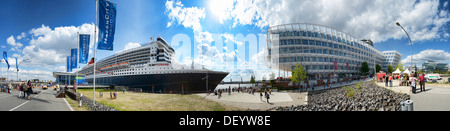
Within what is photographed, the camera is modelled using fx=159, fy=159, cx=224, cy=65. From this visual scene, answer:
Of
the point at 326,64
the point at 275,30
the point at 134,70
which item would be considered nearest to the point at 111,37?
the point at 134,70

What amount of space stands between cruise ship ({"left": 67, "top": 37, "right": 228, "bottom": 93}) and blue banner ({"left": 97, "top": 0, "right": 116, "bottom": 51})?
1698 cm

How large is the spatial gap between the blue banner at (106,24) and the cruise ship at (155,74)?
1698 cm

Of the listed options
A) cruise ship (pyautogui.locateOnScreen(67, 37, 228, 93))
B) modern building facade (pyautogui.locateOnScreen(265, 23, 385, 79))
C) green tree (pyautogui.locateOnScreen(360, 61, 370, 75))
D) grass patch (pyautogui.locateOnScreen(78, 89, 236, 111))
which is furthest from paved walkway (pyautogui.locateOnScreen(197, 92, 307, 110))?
green tree (pyautogui.locateOnScreen(360, 61, 370, 75))

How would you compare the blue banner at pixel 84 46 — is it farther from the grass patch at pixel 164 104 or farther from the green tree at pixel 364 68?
the green tree at pixel 364 68

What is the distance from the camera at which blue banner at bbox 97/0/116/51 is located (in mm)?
12070

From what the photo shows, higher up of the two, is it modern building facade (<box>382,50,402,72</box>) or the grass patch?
modern building facade (<box>382,50,402,72</box>)

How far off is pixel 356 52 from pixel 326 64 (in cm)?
1916

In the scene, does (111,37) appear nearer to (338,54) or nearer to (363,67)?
(338,54)

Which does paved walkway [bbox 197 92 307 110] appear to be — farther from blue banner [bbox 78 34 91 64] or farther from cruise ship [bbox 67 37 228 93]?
blue banner [bbox 78 34 91 64]

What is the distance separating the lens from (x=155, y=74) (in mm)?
31172

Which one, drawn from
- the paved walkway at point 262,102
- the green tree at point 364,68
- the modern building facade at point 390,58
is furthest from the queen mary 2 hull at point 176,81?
the modern building facade at point 390,58

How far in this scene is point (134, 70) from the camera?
34625 millimetres

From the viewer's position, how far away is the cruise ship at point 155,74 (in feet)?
99.8
